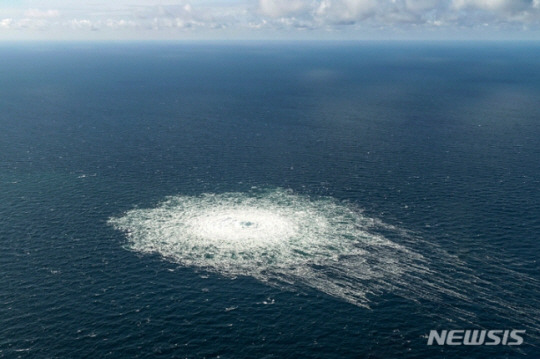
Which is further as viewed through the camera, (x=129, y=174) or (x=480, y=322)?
(x=129, y=174)

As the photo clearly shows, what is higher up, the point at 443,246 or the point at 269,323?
the point at 443,246

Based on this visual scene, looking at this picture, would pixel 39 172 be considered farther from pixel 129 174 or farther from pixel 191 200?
pixel 191 200


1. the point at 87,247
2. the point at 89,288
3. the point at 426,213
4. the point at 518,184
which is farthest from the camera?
the point at 518,184

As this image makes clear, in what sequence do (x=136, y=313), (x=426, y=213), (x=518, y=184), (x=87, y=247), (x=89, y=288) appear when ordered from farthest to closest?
(x=518, y=184)
(x=426, y=213)
(x=87, y=247)
(x=89, y=288)
(x=136, y=313)

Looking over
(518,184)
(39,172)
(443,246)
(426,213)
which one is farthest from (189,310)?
(518,184)

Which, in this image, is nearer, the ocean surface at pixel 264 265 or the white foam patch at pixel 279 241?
the ocean surface at pixel 264 265

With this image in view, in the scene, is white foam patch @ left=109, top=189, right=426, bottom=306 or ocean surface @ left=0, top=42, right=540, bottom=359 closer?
ocean surface @ left=0, top=42, right=540, bottom=359

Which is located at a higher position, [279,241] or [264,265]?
[279,241]

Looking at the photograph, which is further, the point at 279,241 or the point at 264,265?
the point at 279,241
